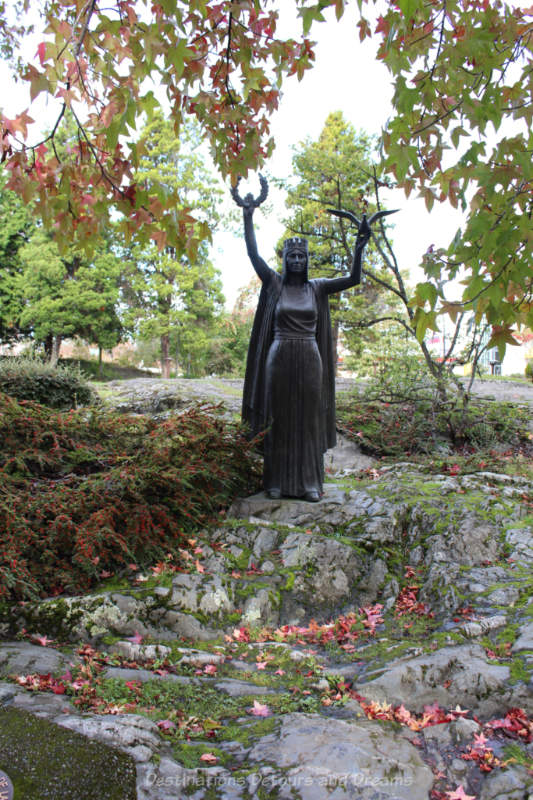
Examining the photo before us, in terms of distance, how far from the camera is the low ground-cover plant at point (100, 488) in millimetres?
3959

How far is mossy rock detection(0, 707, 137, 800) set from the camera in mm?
1861

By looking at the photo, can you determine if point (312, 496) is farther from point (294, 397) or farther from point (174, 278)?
point (174, 278)

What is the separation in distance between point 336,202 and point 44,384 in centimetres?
1026

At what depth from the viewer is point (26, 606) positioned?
11.7 feet

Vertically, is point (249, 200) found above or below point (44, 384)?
above

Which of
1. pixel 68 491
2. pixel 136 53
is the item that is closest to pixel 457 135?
pixel 136 53

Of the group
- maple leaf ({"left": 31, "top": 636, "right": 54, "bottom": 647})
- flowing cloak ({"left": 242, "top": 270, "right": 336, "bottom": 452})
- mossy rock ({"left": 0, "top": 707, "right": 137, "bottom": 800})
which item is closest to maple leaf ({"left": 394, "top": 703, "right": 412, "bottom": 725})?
mossy rock ({"left": 0, "top": 707, "right": 137, "bottom": 800})

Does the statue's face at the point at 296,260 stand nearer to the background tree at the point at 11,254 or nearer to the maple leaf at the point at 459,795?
the maple leaf at the point at 459,795

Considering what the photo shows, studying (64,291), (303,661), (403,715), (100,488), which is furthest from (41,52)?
(64,291)

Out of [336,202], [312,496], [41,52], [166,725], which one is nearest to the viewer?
[166,725]

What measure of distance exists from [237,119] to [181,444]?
2.75 meters

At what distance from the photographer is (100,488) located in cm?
453

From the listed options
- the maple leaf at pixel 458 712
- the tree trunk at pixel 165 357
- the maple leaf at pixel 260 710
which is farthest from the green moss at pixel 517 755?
the tree trunk at pixel 165 357

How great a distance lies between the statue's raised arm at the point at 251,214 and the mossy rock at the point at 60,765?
164 inches
